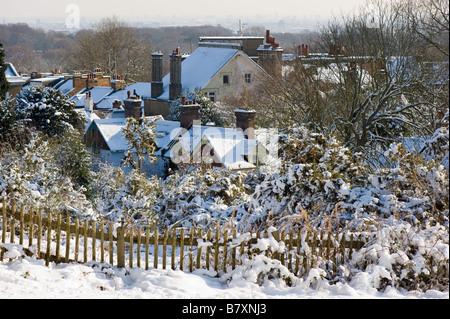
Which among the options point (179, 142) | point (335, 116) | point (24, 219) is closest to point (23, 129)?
point (179, 142)

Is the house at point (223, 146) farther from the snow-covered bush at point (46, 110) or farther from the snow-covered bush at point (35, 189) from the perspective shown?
the snow-covered bush at point (35, 189)

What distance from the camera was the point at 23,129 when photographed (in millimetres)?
26422

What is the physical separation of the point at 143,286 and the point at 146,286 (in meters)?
0.05

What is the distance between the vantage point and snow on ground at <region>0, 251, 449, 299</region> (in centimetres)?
756

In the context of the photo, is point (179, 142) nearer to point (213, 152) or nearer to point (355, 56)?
point (213, 152)

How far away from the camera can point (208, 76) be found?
145ft

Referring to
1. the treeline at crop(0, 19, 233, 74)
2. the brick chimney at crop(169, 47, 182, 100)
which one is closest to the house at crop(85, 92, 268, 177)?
the brick chimney at crop(169, 47, 182, 100)

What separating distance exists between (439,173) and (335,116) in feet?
40.3

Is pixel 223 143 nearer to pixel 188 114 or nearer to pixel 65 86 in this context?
pixel 188 114

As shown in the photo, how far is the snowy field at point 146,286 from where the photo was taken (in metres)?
7.56

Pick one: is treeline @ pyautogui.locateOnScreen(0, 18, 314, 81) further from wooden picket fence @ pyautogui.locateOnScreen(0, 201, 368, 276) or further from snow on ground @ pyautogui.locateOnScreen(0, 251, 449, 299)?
snow on ground @ pyautogui.locateOnScreen(0, 251, 449, 299)

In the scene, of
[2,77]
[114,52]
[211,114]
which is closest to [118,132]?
[2,77]

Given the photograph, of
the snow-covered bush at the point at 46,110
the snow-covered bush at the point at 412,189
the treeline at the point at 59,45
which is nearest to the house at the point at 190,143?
the snow-covered bush at the point at 46,110

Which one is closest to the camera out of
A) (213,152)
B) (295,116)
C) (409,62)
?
(409,62)
